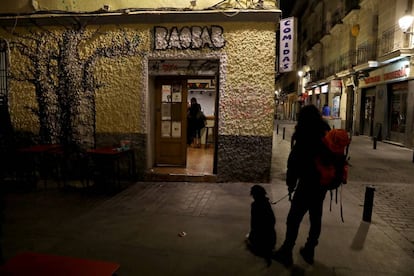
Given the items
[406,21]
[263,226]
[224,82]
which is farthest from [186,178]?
[406,21]

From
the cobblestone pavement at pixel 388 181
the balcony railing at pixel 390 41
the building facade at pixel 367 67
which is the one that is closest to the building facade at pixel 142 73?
the cobblestone pavement at pixel 388 181

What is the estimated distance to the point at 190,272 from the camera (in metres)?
3.54

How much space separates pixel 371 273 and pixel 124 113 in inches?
234

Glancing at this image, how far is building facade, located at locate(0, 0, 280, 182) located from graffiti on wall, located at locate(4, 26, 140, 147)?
24 millimetres

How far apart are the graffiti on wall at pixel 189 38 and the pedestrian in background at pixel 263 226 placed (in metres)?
4.30

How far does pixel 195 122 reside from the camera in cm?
1177

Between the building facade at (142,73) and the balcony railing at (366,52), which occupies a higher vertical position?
the balcony railing at (366,52)

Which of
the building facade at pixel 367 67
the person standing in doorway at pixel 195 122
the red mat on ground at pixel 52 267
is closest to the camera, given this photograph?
the red mat on ground at pixel 52 267

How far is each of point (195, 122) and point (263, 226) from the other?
815cm

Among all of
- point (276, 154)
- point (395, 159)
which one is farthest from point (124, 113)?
point (395, 159)

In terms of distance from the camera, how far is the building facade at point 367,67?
15547mm

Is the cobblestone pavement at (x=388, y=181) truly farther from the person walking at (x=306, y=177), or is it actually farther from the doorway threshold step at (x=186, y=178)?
the doorway threshold step at (x=186, y=178)

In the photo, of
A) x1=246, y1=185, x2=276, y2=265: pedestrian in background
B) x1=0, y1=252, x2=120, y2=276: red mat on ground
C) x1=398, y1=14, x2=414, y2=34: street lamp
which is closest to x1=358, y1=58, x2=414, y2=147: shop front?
x1=398, y1=14, x2=414, y2=34: street lamp

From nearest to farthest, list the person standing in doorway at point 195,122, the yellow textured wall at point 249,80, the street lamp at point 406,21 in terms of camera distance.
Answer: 1. the yellow textured wall at point 249,80
2. the person standing in doorway at point 195,122
3. the street lamp at point 406,21
